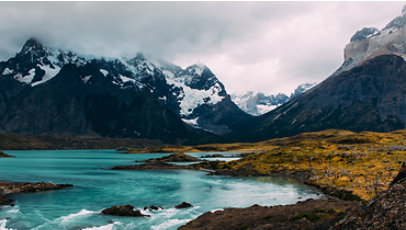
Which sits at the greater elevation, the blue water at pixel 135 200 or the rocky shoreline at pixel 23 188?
the rocky shoreline at pixel 23 188

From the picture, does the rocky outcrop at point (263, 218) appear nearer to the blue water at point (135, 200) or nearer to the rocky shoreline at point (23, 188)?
the blue water at point (135, 200)

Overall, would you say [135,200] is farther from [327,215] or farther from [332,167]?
[332,167]

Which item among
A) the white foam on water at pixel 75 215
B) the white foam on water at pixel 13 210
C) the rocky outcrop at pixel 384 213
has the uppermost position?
the rocky outcrop at pixel 384 213

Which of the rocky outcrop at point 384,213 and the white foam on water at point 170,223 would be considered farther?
the white foam on water at point 170,223

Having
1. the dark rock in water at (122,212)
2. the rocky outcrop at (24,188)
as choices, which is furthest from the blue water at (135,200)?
the rocky outcrop at (24,188)

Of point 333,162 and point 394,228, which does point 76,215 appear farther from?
point 333,162

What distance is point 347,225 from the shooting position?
26625 millimetres

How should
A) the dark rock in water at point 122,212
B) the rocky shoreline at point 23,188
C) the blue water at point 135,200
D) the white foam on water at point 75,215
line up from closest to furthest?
the blue water at point 135,200
the white foam on water at point 75,215
the dark rock in water at point 122,212
the rocky shoreline at point 23,188

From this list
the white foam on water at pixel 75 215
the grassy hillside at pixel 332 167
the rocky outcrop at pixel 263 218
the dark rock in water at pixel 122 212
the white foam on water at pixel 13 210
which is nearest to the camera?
the rocky outcrop at pixel 263 218

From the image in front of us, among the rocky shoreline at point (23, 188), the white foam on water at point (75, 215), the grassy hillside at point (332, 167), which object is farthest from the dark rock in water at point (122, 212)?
the grassy hillside at point (332, 167)

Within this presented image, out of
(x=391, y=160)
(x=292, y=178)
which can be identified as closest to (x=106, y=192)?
(x=292, y=178)

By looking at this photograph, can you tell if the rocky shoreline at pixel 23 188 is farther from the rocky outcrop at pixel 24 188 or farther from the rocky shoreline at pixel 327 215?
the rocky shoreline at pixel 327 215

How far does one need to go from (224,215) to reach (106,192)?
46.2 m

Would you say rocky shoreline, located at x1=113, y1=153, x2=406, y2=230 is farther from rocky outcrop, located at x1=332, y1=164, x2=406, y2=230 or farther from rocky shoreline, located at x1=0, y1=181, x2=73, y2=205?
rocky shoreline, located at x1=0, y1=181, x2=73, y2=205
